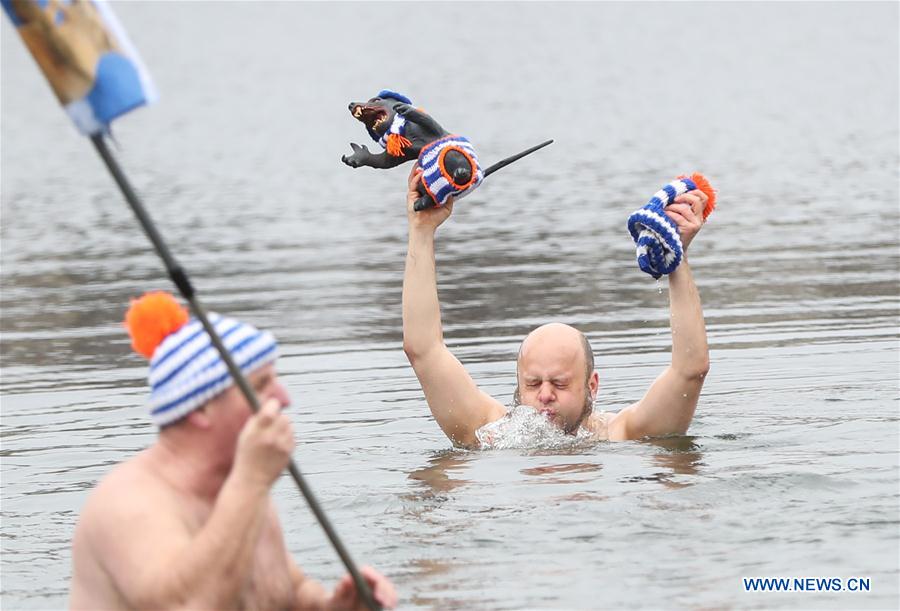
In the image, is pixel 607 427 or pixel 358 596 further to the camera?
pixel 607 427

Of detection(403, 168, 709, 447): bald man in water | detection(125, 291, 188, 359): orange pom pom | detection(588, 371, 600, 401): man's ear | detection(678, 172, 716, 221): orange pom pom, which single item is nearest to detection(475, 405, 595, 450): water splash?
detection(403, 168, 709, 447): bald man in water

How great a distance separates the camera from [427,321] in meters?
9.91

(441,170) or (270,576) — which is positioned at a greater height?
(441,170)

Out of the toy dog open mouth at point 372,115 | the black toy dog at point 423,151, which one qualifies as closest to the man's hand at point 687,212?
the black toy dog at point 423,151

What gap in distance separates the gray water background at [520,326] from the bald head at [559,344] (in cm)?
58

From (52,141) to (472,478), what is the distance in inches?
1404

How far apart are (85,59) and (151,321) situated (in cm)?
84

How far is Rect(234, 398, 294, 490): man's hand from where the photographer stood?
5.06 metres

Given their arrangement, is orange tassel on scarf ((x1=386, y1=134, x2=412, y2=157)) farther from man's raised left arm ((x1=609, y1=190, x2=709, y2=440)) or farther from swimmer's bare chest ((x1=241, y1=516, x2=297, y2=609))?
swimmer's bare chest ((x1=241, y1=516, x2=297, y2=609))

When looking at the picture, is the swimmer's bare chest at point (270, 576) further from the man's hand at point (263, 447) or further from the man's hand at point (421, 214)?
the man's hand at point (421, 214)

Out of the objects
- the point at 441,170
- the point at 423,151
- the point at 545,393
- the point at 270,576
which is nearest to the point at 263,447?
the point at 270,576

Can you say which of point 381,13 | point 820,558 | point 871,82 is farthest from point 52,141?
point 381,13

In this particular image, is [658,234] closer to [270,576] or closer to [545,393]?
[545,393]

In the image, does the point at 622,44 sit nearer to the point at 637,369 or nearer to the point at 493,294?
the point at 493,294
